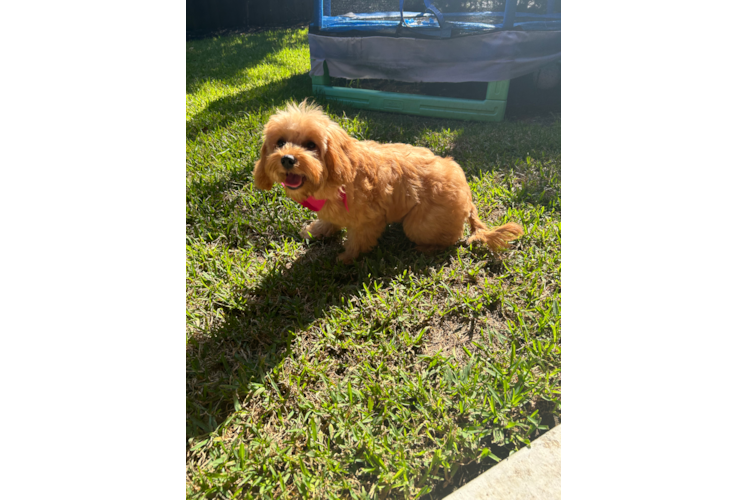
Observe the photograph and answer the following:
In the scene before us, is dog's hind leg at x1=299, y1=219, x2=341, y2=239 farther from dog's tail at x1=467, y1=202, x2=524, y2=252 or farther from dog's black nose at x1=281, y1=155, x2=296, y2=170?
dog's tail at x1=467, y1=202, x2=524, y2=252

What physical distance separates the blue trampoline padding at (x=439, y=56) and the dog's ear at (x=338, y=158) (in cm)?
364

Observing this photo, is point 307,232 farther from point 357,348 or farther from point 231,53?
point 231,53

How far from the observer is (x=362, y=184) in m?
2.38

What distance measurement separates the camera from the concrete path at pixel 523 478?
4.84 ft

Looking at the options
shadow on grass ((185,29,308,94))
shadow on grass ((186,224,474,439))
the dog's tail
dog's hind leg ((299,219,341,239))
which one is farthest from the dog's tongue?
shadow on grass ((185,29,308,94))

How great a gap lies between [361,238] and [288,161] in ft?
2.83

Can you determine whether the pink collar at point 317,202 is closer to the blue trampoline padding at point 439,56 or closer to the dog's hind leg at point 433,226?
the dog's hind leg at point 433,226

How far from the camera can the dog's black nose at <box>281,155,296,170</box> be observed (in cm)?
202

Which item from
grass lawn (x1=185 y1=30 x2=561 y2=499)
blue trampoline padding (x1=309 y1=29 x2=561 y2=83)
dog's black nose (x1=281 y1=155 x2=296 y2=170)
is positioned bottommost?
grass lawn (x1=185 y1=30 x2=561 y2=499)

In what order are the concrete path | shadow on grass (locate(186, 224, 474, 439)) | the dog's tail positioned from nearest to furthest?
the concrete path < shadow on grass (locate(186, 224, 474, 439)) < the dog's tail

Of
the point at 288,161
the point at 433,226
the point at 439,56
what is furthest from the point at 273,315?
the point at 439,56

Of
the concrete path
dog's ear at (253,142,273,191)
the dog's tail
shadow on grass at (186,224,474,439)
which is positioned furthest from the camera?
the dog's tail
